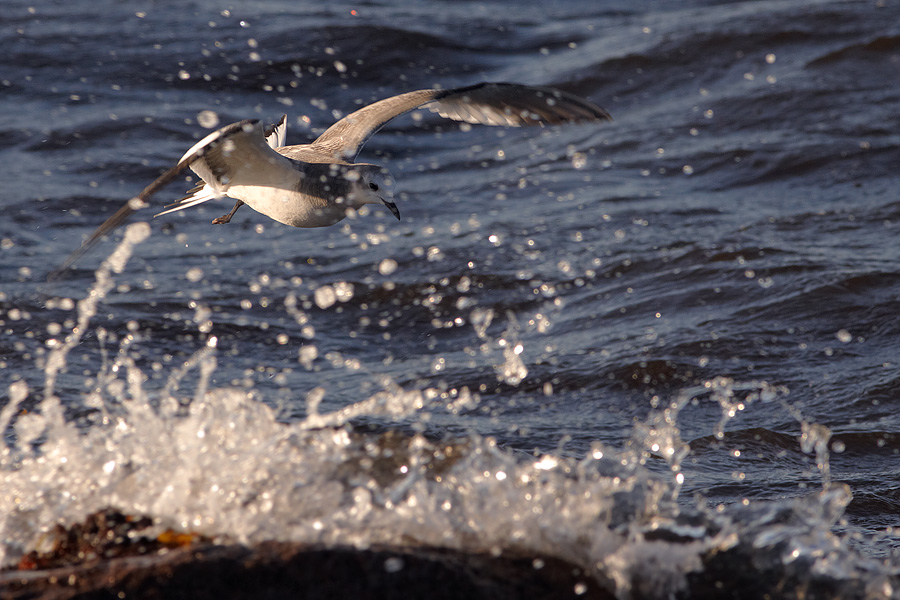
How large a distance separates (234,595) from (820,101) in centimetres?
871

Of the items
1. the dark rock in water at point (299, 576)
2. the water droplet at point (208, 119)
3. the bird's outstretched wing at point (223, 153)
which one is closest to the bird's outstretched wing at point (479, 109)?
the bird's outstretched wing at point (223, 153)

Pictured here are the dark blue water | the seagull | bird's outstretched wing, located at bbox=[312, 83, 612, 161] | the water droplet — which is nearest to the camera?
the dark blue water

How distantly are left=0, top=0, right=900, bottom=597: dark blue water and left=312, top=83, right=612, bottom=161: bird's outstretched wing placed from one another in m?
1.28

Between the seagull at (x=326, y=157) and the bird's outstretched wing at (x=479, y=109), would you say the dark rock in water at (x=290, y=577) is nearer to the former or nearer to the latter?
the seagull at (x=326, y=157)

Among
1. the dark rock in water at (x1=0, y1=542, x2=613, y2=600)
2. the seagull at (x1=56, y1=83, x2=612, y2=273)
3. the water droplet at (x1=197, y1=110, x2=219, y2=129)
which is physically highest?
the water droplet at (x1=197, y1=110, x2=219, y2=129)

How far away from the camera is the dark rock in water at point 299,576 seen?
2531 mm

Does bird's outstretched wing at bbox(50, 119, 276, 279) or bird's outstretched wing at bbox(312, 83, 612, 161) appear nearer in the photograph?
bird's outstretched wing at bbox(50, 119, 276, 279)

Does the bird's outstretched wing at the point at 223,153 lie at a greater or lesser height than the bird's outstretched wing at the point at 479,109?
lesser

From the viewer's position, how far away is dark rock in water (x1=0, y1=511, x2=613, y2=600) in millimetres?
2531

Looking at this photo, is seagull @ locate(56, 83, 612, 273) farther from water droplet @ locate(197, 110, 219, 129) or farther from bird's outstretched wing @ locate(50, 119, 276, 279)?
water droplet @ locate(197, 110, 219, 129)

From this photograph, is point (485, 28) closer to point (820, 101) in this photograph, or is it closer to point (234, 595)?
point (820, 101)

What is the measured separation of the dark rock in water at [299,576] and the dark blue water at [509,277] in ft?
0.40

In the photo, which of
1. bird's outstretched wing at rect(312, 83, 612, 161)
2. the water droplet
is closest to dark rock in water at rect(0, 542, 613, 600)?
bird's outstretched wing at rect(312, 83, 612, 161)

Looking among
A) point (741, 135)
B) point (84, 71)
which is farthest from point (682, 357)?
point (84, 71)
